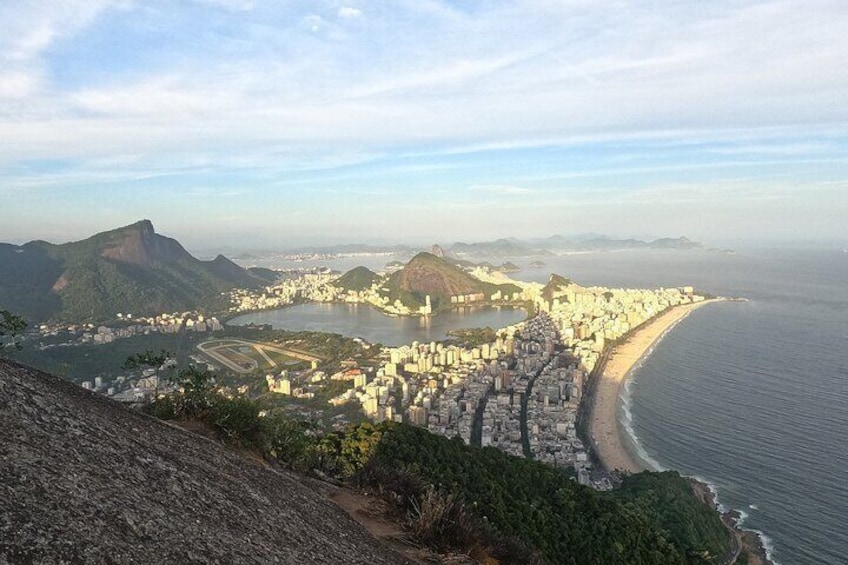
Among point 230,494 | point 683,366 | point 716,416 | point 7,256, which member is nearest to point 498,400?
point 716,416

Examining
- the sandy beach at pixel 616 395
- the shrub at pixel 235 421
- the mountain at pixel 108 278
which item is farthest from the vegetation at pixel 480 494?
the mountain at pixel 108 278

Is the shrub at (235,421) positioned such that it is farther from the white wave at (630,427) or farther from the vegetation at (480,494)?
the white wave at (630,427)

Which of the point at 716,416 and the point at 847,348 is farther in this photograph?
the point at 847,348

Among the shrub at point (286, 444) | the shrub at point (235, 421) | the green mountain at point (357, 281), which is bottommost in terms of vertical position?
the green mountain at point (357, 281)

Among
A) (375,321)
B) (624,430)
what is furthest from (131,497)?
(375,321)

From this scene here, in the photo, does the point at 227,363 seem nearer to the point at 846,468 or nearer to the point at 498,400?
the point at 498,400
